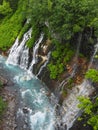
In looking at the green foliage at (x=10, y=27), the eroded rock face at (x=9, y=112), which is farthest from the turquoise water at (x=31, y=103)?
the green foliage at (x=10, y=27)

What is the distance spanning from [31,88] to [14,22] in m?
12.2

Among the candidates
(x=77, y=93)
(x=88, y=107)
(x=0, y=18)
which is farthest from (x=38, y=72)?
(x=0, y=18)

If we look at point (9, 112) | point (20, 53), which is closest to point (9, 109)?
point (9, 112)

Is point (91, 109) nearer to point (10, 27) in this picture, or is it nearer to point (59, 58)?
point (59, 58)

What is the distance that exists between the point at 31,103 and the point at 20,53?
8590 mm

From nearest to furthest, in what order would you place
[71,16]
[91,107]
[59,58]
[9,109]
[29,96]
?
1. [91,107]
2. [71,16]
3. [9,109]
4. [29,96]
5. [59,58]

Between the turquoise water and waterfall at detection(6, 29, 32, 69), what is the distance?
1030 millimetres

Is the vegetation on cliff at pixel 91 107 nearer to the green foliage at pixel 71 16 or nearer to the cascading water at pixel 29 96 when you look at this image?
the cascading water at pixel 29 96

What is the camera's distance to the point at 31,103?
27.3 metres

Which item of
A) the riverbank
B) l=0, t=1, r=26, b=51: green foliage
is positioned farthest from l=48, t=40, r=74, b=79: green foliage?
l=0, t=1, r=26, b=51: green foliage

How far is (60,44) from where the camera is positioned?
29.3 meters

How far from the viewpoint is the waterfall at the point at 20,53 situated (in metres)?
33.5

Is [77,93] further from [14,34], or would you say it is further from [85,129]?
[14,34]

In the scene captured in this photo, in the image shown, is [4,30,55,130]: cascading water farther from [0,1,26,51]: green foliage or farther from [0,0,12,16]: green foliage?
[0,0,12,16]: green foliage
